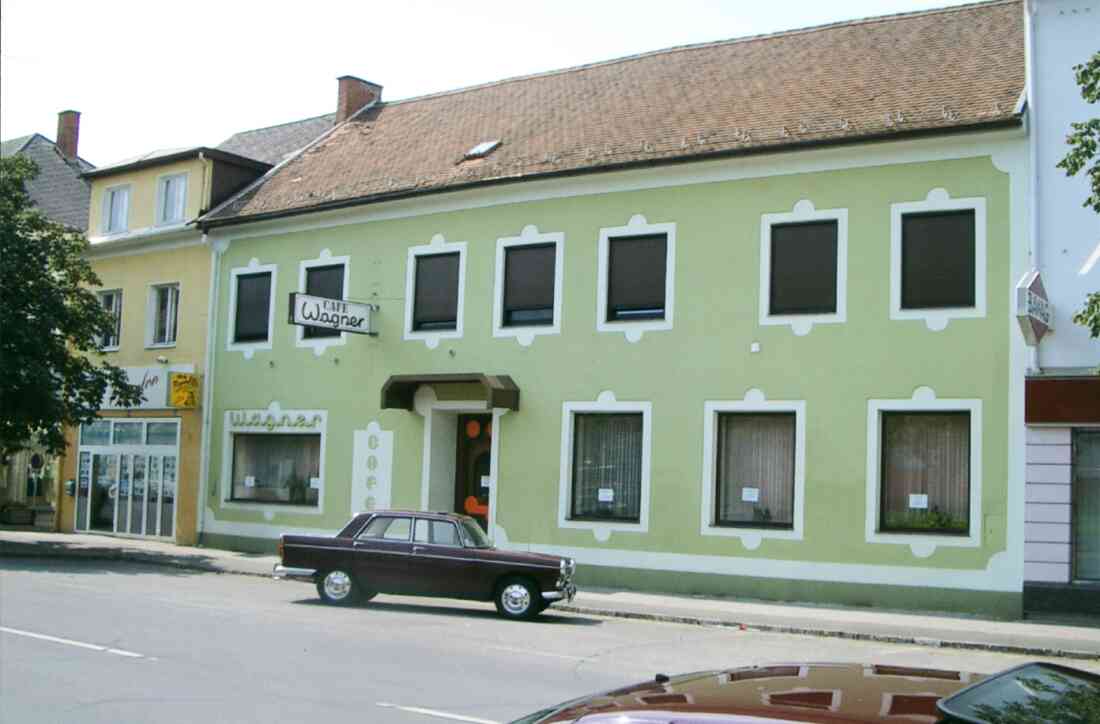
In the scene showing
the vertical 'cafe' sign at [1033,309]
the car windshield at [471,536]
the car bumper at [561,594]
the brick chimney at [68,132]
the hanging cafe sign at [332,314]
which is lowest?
the car bumper at [561,594]

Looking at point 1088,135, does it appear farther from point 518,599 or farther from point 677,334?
point 518,599

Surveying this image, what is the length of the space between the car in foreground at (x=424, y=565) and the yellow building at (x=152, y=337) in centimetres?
1087

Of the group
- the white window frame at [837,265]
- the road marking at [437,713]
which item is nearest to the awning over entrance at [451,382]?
the white window frame at [837,265]

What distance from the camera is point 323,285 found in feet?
84.2

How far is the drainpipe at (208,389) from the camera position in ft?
89.3

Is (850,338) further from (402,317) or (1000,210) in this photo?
(402,317)

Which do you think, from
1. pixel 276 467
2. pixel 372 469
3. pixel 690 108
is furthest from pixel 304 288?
pixel 690 108

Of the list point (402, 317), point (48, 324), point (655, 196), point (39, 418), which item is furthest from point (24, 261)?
point (655, 196)

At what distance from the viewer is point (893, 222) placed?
61.4ft

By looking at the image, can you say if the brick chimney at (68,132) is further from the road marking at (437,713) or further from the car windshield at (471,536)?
the road marking at (437,713)

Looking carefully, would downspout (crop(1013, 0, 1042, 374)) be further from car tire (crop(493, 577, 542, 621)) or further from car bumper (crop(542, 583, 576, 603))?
car tire (crop(493, 577, 542, 621))

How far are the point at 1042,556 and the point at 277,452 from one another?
15.8 metres

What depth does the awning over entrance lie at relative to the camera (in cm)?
2181

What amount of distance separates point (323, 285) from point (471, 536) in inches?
397
